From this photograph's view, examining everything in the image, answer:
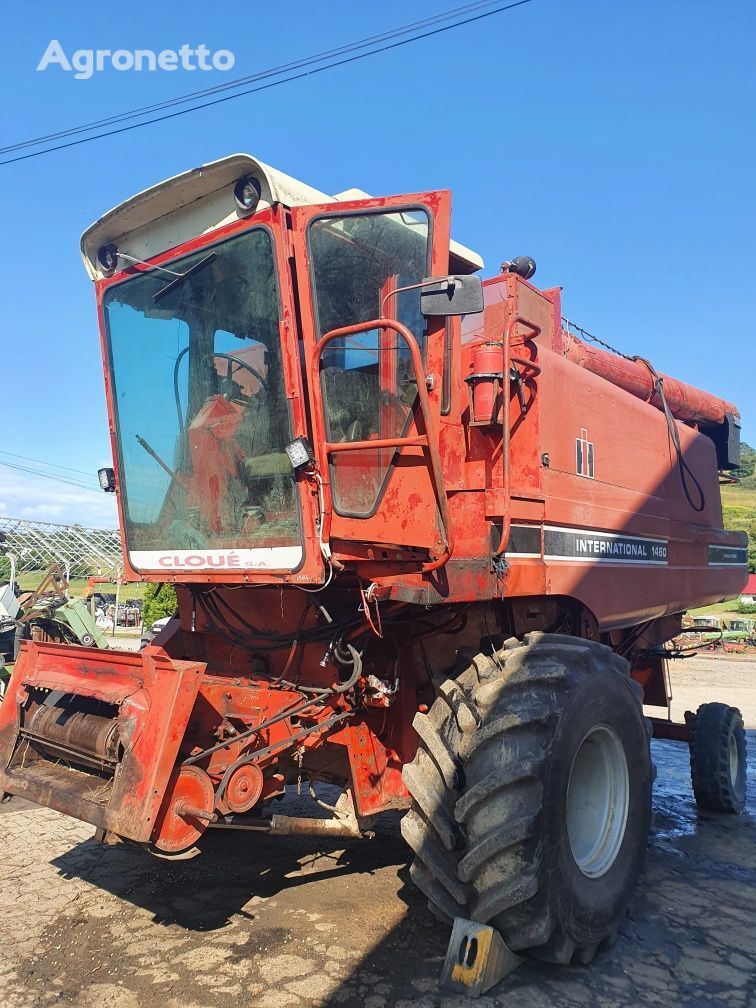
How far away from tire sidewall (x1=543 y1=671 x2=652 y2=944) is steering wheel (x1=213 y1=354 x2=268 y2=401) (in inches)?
76.3

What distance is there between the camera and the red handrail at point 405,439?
10.1ft

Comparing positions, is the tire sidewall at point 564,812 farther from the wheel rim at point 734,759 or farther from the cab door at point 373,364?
the wheel rim at point 734,759

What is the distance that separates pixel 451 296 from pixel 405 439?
0.62 m

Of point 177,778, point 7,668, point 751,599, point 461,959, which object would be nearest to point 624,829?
point 461,959

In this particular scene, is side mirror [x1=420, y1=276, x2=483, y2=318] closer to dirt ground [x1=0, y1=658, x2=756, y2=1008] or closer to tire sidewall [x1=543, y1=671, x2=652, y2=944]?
tire sidewall [x1=543, y1=671, x2=652, y2=944]

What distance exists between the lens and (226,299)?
3518 mm

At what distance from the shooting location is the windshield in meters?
3.38

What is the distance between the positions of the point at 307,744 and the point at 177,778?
708mm

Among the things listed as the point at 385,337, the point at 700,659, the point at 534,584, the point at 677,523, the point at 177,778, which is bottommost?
the point at 700,659

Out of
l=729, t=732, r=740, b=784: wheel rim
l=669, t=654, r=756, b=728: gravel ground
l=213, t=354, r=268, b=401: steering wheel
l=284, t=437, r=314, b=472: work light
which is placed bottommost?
l=669, t=654, r=756, b=728: gravel ground

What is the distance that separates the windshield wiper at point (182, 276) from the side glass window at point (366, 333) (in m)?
0.55

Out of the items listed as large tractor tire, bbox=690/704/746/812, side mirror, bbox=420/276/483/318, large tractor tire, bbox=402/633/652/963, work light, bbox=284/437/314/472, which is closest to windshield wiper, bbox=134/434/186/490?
work light, bbox=284/437/314/472

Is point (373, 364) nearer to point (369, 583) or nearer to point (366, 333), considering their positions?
point (366, 333)

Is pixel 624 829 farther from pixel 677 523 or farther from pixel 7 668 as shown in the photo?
pixel 7 668
